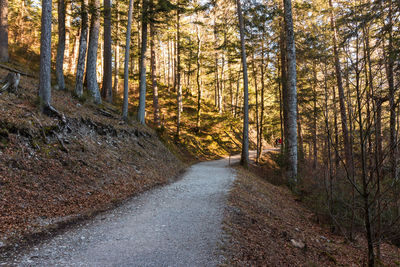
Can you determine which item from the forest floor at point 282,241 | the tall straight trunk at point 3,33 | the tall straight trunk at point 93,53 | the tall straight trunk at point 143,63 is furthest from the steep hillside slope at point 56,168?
the tall straight trunk at point 3,33

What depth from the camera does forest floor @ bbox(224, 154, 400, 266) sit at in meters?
3.45

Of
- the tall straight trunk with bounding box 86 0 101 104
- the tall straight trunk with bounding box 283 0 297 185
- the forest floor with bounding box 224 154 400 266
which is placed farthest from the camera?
the tall straight trunk with bounding box 86 0 101 104

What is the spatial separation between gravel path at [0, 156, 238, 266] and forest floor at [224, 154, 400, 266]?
358 millimetres

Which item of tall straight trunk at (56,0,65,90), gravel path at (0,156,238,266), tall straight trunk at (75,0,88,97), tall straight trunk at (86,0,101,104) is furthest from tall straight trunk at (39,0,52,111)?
gravel path at (0,156,238,266)

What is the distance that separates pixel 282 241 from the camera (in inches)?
167

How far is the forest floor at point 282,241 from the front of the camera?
345 centimetres

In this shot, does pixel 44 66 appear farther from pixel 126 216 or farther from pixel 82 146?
pixel 126 216

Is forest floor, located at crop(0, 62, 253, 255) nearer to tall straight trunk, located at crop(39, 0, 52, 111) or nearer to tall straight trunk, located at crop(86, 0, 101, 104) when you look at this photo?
tall straight trunk, located at crop(39, 0, 52, 111)

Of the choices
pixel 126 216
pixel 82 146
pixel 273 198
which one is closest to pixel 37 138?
pixel 82 146

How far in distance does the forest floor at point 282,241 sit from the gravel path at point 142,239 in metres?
0.36

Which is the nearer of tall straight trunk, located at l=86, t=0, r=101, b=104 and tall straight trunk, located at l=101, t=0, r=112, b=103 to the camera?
tall straight trunk, located at l=86, t=0, r=101, b=104

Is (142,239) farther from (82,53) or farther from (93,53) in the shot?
(93,53)

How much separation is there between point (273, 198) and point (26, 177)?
7.23 meters

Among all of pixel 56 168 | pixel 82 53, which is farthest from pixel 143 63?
pixel 56 168
